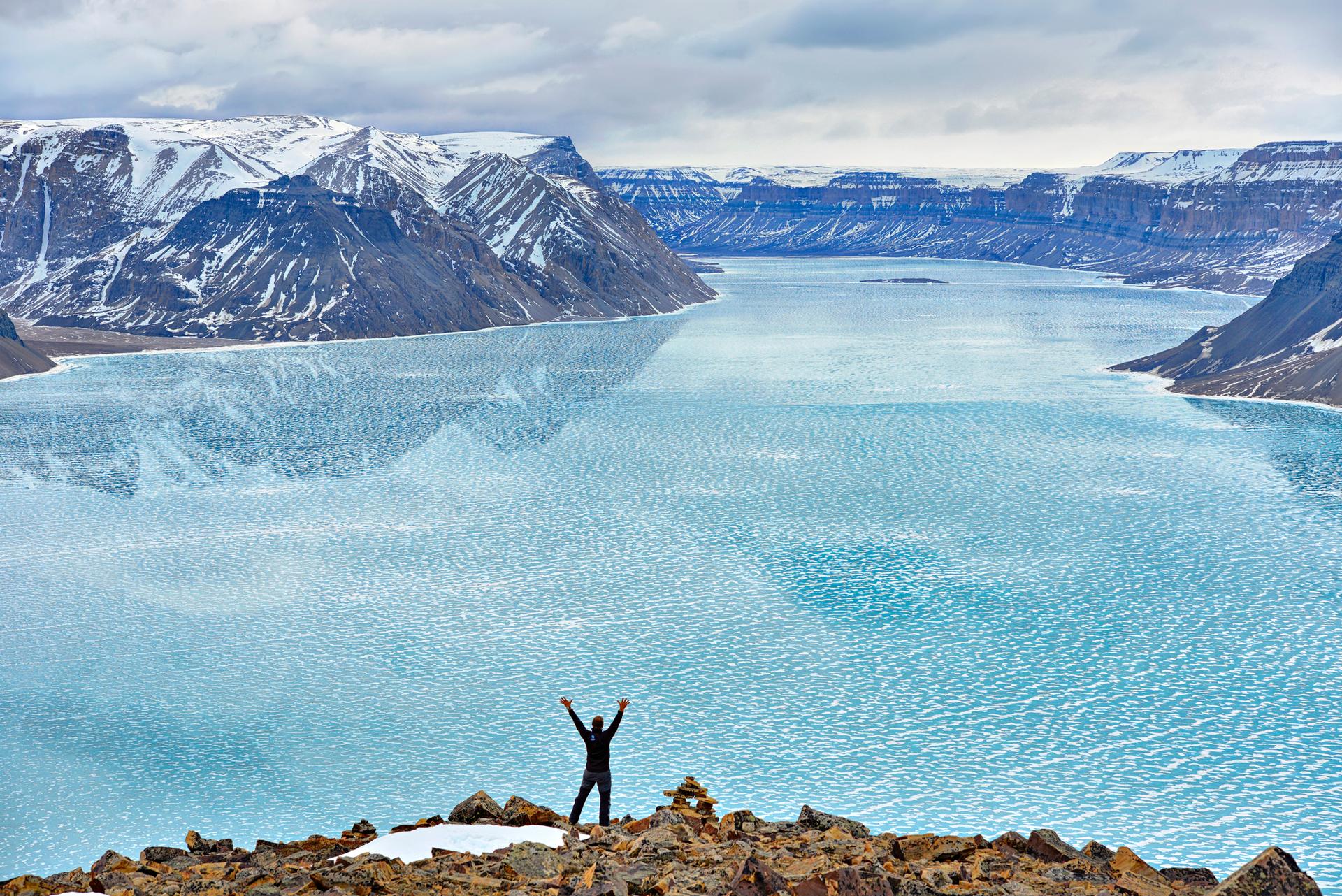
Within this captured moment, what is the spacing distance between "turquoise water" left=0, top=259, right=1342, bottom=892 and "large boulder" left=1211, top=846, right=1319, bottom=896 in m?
10.4

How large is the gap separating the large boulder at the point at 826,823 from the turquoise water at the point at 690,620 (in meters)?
5.59

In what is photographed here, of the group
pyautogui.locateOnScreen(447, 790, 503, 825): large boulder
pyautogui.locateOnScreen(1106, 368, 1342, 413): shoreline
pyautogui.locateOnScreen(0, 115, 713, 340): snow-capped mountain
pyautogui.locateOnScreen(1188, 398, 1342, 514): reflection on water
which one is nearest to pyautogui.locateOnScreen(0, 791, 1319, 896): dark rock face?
pyautogui.locateOnScreen(447, 790, 503, 825): large boulder

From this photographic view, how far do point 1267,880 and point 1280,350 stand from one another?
97.7 meters

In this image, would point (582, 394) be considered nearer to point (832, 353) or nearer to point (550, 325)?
point (832, 353)

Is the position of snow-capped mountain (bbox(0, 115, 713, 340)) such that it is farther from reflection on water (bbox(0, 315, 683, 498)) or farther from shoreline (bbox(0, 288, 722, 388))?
reflection on water (bbox(0, 315, 683, 498))

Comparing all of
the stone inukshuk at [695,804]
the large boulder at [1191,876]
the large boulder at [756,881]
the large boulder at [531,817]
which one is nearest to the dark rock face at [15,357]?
the large boulder at [531,817]

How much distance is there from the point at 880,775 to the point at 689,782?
834 cm

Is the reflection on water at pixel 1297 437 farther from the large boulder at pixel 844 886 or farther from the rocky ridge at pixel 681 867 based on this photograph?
the large boulder at pixel 844 886

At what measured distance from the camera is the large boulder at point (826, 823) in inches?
846

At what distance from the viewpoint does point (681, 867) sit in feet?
58.0

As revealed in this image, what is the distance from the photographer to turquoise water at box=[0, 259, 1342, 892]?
2895cm

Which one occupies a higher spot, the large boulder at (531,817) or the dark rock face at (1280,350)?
the dark rock face at (1280,350)

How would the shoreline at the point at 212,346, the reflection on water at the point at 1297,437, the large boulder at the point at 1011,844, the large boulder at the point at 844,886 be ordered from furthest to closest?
the shoreline at the point at 212,346, the reflection on water at the point at 1297,437, the large boulder at the point at 1011,844, the large boulder at the point at 844,886

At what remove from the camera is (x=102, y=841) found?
1053 inches
